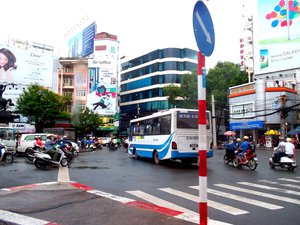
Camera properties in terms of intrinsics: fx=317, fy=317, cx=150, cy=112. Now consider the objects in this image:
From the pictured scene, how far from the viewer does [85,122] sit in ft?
160

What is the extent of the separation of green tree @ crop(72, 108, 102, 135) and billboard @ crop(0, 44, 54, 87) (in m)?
6.73

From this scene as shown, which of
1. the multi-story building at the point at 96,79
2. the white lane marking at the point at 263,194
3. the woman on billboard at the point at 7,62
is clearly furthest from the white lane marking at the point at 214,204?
the multi-story building at the point at 96,79

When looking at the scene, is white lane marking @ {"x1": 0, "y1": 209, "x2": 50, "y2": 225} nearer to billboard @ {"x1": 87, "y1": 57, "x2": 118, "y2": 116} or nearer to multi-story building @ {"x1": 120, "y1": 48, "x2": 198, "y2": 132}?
multi-story building @ {"x1": 120, "y1": 48, "x2": 198, "y2": 132}

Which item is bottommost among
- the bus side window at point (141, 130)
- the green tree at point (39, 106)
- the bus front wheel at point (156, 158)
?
the bus front wheel at point (156, 158)

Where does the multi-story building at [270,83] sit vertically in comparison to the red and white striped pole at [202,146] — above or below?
above

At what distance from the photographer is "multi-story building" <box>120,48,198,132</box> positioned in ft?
200

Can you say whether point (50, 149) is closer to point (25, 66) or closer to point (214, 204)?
point (214, 204)

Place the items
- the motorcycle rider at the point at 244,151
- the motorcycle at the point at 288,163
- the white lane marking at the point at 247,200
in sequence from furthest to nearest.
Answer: the motorcycle rider at the point at 244,151, the motorcycle at the point at 288,163, the white lane marking at the point at 247,200

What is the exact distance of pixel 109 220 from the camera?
17.8 feet

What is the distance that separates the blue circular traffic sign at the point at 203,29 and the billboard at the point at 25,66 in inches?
1832

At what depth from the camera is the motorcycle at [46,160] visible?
1430cm

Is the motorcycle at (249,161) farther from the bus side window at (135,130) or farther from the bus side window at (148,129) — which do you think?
the bus side window at (135,130)

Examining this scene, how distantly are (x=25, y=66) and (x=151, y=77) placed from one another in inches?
1007

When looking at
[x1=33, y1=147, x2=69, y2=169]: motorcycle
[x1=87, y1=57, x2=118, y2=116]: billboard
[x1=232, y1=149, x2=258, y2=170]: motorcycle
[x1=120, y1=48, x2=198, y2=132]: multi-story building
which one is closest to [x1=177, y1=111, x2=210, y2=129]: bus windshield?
[x1=232, y1=149, x2=258, y2=170]: motorcycle
